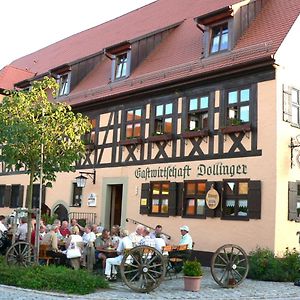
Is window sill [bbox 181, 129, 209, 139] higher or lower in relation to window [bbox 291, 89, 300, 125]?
lower

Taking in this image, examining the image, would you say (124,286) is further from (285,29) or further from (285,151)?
(285,29)

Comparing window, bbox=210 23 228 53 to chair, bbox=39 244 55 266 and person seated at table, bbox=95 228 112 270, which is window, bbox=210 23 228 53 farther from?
chair, bbox=39 244 55 266

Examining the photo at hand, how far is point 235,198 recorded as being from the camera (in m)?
14.8

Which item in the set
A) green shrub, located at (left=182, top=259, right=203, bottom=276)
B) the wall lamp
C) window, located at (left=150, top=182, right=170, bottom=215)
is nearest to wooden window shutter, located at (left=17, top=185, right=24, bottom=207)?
the wall lamp

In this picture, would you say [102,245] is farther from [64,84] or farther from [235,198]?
[64,84]

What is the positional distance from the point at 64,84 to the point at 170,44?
249 inches

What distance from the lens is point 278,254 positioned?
45.2 feet

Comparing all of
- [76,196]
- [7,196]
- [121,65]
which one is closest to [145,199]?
[76,196]

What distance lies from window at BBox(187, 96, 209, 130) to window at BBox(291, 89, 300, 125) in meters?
2.65

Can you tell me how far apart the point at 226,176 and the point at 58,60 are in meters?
15.6

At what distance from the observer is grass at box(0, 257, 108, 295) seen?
980 cm

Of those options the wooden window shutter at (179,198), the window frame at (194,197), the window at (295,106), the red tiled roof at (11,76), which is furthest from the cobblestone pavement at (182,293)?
the red tiled roof at (11,76)

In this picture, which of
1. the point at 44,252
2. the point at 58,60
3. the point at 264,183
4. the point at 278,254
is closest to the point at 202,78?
the point at 264,183

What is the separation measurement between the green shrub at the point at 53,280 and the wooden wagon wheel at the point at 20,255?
721 millimetres
